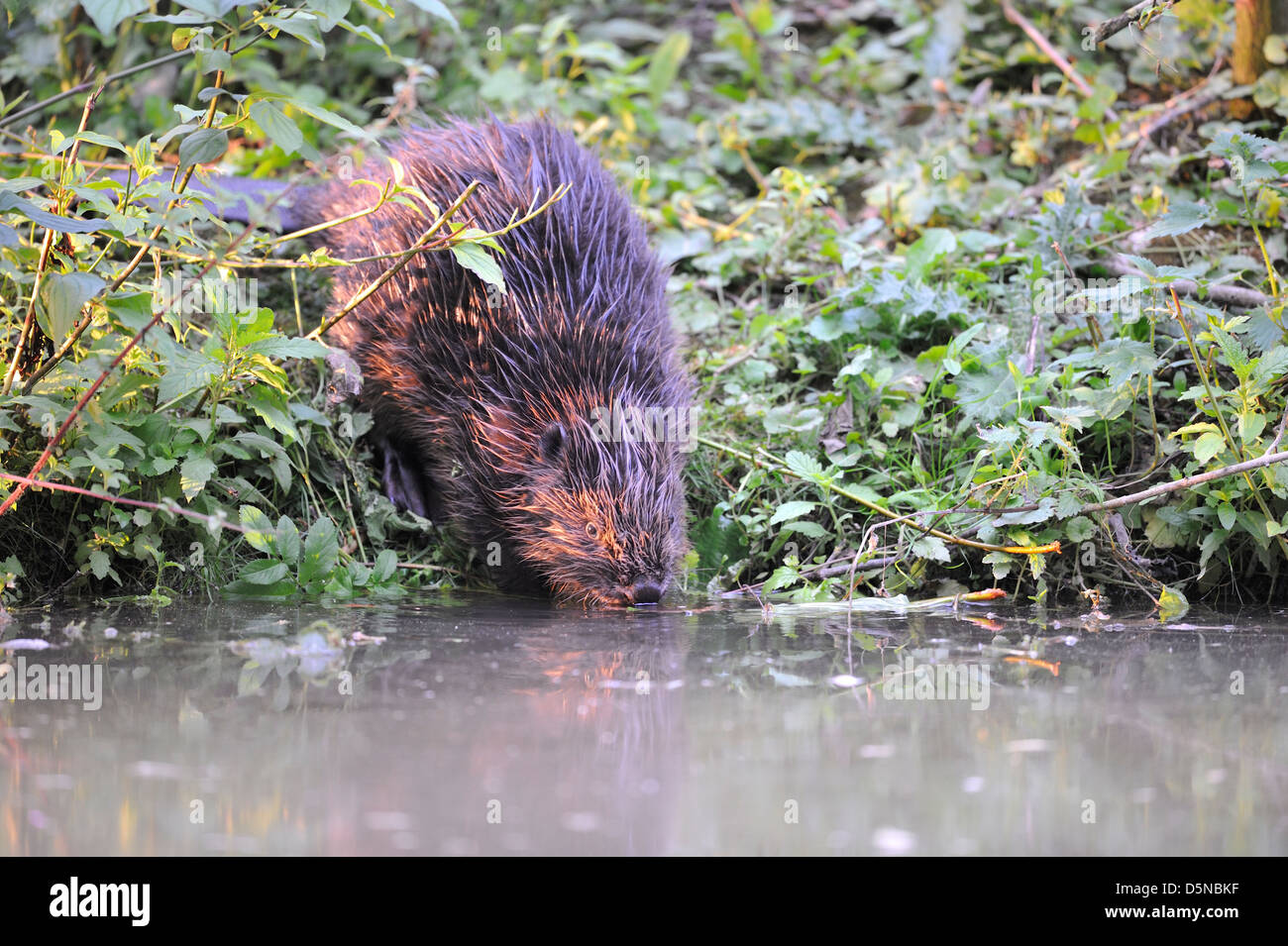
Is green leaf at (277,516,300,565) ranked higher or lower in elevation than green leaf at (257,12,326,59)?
lower

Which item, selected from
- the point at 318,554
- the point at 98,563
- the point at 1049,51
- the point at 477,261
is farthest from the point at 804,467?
the point at 1049,51

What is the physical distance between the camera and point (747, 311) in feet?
18.3

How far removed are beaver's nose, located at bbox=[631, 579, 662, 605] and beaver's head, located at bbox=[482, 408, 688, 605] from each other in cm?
6

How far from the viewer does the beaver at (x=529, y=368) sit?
4273 millimetres

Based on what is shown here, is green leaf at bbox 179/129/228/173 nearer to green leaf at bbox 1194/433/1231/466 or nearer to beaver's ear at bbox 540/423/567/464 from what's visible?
beaver's ear at bbox 540/423/567/464

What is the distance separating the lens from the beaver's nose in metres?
4.00

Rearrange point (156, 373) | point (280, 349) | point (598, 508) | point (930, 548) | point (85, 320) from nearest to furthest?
point (85, 320) < point (280, 349) < point (156, 373) < point (930, 548) < point (598, 508)

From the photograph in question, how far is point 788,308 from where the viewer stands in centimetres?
524

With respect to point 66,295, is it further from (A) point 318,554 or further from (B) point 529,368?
(B) point 529,368

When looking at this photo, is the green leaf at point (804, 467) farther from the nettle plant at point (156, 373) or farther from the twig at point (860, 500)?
the nettle plant at point (156, 373)

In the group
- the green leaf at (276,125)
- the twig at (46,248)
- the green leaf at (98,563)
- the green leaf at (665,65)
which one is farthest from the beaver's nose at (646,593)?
the green leaf at (665,65)

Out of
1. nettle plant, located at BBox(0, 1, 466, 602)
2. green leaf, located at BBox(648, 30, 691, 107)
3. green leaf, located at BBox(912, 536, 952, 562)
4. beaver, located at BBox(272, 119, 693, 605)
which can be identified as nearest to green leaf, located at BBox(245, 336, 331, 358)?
nettle plant, located at BBox(0, 1, 466, 602)

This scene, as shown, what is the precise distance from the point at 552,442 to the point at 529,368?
0.34 meters
